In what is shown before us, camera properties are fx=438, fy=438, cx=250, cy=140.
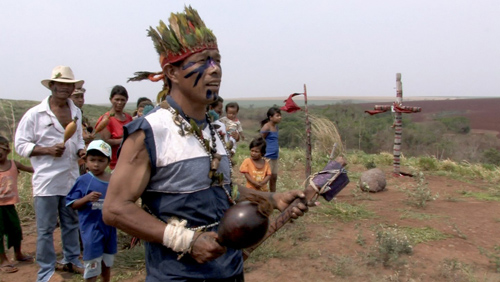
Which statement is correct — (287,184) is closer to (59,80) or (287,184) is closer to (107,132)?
(107,132)

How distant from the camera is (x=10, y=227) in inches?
184

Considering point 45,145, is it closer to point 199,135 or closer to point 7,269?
point 7,269

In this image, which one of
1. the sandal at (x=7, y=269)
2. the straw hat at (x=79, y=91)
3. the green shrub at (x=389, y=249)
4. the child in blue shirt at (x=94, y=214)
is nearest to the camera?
the child in blue shirt at (x=94, y=214)

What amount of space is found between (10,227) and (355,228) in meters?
4.15

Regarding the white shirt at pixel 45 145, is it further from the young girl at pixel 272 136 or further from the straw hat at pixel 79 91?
the young girl at pixel 272 136

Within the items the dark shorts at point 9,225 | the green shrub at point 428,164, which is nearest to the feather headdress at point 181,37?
the dark shorts at point 9,225

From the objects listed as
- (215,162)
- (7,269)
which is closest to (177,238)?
(215,162)

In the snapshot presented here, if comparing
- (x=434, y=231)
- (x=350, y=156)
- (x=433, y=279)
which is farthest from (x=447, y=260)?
(x=350, y=156)

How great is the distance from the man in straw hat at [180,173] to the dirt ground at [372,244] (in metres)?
2.71

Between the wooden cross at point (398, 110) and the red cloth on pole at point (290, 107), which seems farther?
the wooden cross at point (398, 110)

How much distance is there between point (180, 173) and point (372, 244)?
4158 mm

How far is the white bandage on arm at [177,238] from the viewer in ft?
5.34

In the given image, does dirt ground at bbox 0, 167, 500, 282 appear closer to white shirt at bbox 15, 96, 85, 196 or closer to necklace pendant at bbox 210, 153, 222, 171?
white shirt at bbox 15, 96, 85, 196

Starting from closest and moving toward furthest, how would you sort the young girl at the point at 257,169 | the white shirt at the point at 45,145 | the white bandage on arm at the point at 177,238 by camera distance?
the white bandage on arm at the point at 177,238, the white shirt at the point at 45,145, the young girl at the point at 257,169
